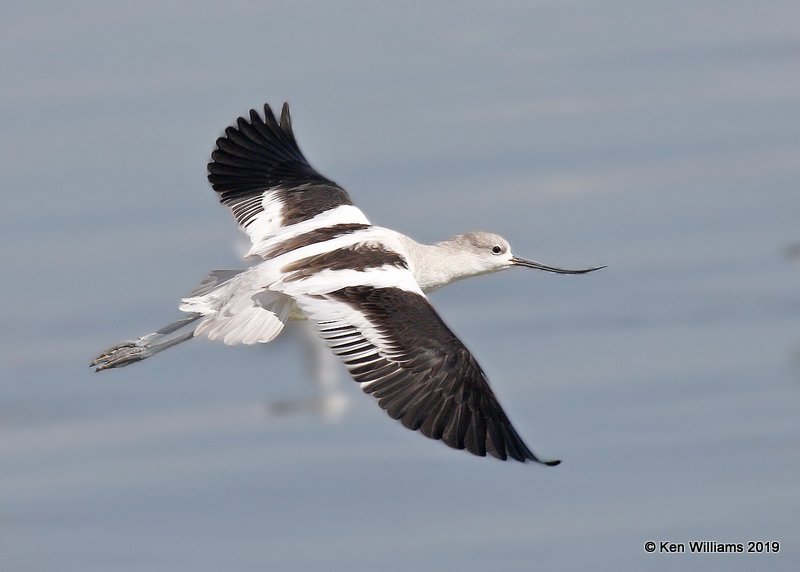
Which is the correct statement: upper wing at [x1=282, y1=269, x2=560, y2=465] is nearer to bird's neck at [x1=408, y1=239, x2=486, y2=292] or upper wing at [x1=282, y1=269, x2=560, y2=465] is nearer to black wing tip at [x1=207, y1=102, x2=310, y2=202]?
bird's neck at [x1=408, y1=239, x2=486, y2=292]

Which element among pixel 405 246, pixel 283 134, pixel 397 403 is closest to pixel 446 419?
pixel 397 403

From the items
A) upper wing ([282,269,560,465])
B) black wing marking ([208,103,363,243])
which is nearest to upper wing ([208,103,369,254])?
black wing marking ([208,103,363,243])

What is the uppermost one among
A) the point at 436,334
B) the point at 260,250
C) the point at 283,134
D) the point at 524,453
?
the point at 283,134

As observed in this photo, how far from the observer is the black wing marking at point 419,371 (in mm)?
9281

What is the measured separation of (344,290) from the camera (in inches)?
396

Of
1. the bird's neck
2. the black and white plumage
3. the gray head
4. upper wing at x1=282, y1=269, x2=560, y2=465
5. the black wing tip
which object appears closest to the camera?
upper wing at x1=282, y1=269, x2=560, y2=465

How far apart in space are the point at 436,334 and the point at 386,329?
28 cm

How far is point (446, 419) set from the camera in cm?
932

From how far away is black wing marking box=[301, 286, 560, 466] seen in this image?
9281 mm

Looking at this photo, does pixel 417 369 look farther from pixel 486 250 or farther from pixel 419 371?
pixel 486 250

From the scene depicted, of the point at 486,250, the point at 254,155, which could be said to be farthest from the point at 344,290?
the point at 254,155

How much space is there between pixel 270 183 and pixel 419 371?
2831 mm

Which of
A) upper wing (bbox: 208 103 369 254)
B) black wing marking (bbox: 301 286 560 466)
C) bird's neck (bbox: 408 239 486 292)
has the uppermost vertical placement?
upper wing (bbox: 208 103 369 254)

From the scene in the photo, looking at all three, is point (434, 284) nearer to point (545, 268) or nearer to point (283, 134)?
point (545, 268)
